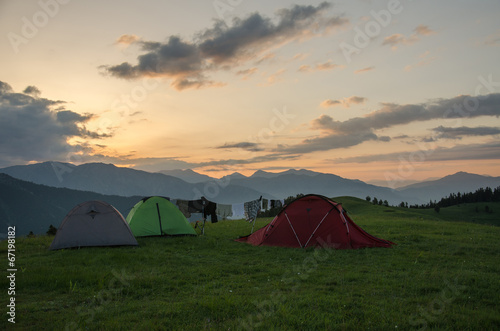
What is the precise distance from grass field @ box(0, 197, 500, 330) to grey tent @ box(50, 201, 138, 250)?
89 centimetres

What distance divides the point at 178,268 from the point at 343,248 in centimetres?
796

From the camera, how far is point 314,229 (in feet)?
54.0

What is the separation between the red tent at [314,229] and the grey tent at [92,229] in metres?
6.95

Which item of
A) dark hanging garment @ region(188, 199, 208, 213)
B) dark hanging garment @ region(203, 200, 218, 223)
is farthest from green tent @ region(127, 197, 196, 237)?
dark hanging garment @ region(203, 200, 218, 223)

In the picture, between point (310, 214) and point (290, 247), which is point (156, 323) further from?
point (310, 214)

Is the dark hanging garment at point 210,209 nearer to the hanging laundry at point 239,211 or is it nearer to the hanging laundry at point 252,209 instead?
the hanging laundry at point 239,211

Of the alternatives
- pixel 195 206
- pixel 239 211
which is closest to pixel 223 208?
pixel 239 211

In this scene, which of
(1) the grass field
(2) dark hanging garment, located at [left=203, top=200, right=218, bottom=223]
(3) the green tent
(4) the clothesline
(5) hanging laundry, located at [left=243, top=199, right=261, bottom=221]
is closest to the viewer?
(1) the grass field

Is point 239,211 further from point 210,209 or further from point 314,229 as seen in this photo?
point 314,229

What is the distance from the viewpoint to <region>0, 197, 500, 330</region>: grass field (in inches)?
270

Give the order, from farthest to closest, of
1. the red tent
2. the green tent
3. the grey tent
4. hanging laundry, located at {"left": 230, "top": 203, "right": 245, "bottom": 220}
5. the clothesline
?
1. hanging laundry, located at {"left": 230, "top": 203, "right": 245, "bottom": 220}
2. the clothesline
3. the green tent
4. the grey tent
5. the red tent

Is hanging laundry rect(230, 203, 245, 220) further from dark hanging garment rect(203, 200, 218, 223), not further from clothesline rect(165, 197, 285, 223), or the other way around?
dark hanging garment rect(203, 200, 218, 223)

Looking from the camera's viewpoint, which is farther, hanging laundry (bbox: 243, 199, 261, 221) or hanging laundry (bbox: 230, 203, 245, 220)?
hanging laundry (bbox: 230, 203, 245, 220)

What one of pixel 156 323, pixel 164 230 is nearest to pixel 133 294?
pixel 156 323
